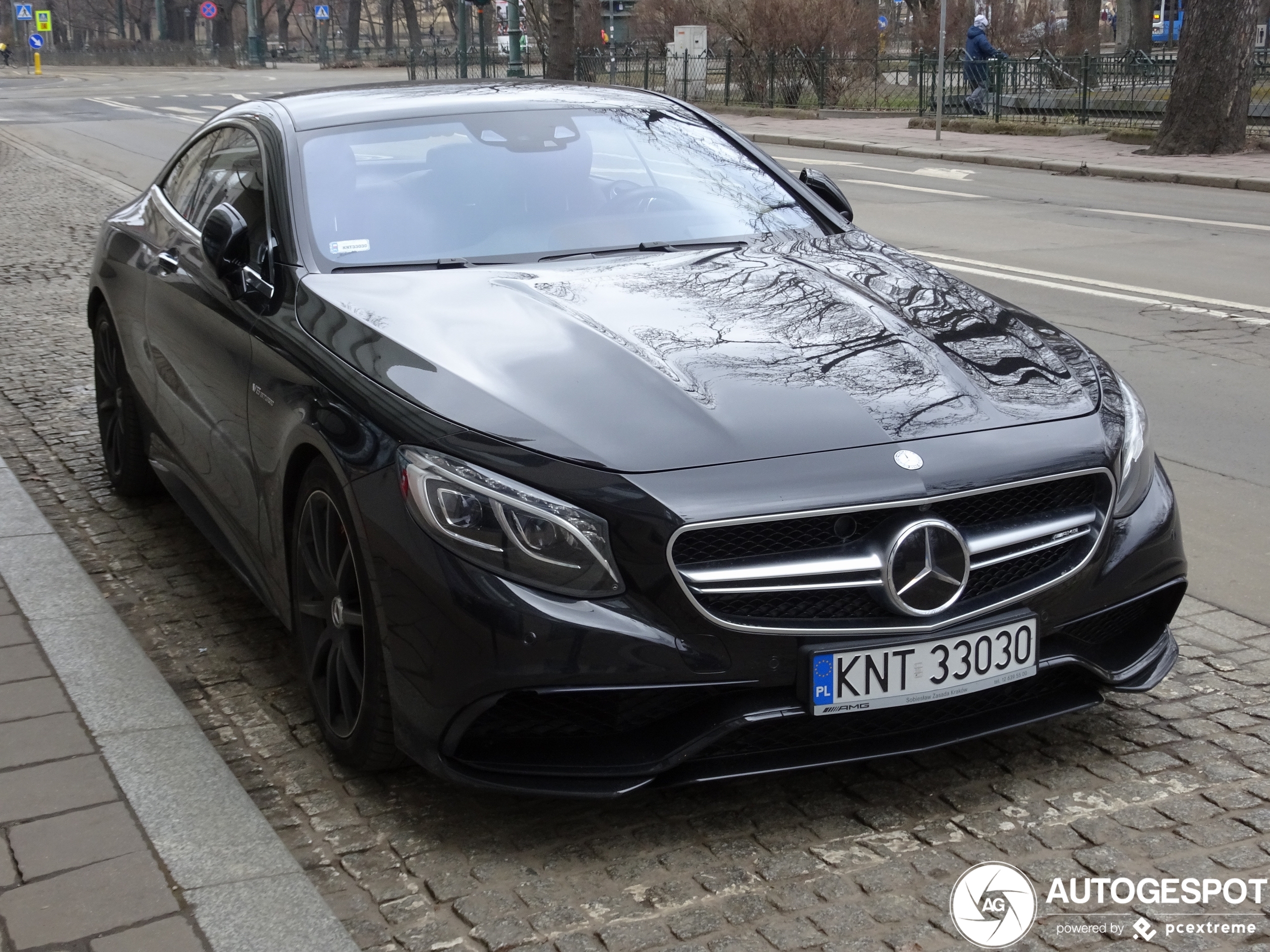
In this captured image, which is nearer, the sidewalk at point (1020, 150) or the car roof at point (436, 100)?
the car roof at point (436, 100)

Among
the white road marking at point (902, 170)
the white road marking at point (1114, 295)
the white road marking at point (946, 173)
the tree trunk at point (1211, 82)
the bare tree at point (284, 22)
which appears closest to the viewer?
Answer: the white road marking at point (1114, 295)

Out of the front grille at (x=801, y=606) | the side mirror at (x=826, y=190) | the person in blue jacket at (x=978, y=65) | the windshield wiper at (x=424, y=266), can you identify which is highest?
the person in blue jacket at (x=978, y=65)

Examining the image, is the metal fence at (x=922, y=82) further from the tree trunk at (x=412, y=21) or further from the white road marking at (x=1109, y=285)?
the tree trunk at (x=412, y=21)

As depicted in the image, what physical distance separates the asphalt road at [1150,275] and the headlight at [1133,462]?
4.07 ft

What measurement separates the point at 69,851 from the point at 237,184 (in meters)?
2.28

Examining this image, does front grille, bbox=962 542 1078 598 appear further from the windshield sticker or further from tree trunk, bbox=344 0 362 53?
tree trunk, bbox=344 0 362 53

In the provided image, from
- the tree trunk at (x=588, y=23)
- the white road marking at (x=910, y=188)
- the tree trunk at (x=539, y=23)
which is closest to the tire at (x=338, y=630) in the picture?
the white road marking at (x=910, y=188)

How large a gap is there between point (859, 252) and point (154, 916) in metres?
2.69

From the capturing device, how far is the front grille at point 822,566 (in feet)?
9.82

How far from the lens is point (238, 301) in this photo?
4164mm

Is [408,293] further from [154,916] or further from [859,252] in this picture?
[154,916]

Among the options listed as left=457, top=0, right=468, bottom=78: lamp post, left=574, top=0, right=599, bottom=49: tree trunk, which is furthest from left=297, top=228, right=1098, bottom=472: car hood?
left=574, top=0, right=599, bottom=49: tree trunk

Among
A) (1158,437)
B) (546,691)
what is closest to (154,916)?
(546,691)

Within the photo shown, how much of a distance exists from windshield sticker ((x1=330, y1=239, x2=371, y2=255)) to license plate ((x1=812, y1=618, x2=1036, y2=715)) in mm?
1871
